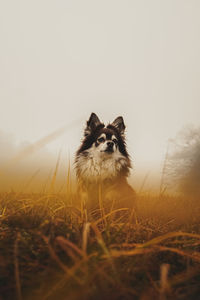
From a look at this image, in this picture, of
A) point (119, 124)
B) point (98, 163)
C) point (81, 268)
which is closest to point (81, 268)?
point (81, 268)

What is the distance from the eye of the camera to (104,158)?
5.31 meters

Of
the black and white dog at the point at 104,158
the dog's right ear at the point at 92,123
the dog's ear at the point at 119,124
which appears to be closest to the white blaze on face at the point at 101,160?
the black and white dog at the point at 104,158

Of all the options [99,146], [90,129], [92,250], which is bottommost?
[92,250]

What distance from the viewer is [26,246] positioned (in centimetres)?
123

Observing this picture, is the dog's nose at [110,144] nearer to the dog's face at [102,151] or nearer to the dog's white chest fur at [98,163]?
the dog's face at [102,151]

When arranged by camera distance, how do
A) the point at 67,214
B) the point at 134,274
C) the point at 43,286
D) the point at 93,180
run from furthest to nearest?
the point at 93,180 < the point at 67,214 < the point at 134,274 < the point at 43,286

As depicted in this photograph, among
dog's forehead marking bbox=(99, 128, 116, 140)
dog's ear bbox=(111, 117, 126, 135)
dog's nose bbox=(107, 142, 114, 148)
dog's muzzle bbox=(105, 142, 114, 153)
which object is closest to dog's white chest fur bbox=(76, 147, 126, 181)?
dog's muzzle bbox=(105, 142, 114, 153)

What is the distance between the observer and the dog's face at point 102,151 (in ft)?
16.9

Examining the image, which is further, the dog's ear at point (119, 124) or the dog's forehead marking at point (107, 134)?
the dog's ear at point (119, 124)

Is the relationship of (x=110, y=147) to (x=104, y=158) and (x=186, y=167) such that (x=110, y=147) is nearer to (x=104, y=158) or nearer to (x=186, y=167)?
(x=104, y=158)

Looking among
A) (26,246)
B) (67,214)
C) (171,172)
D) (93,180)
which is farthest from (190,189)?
(26,246)

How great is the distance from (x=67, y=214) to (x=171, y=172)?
38.2ft

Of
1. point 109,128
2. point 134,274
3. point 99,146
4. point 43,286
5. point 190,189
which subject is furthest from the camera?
point 190,189

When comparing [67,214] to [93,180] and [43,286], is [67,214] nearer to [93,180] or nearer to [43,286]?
[43,286]
